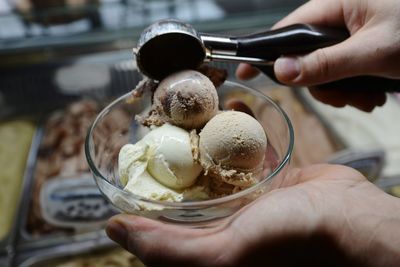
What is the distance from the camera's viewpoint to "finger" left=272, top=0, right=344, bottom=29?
1.35 m

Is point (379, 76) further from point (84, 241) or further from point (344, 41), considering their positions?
point (84, 241)

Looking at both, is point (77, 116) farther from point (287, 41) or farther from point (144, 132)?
point (287, 41)

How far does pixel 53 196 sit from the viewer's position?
1.59m

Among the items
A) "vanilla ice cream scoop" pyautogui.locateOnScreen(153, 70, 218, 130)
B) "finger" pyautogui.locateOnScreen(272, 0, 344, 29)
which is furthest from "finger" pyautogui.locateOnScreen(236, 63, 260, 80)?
"vanilla ice cream scoop" pyautogui.locateOnScreen(153, 70, 218, 130)

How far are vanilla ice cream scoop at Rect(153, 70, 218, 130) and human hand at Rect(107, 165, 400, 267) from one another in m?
0.22

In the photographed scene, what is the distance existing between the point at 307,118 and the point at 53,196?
1218mm

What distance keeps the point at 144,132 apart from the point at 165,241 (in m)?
0.32

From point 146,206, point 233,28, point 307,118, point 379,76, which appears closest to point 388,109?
point 307,118

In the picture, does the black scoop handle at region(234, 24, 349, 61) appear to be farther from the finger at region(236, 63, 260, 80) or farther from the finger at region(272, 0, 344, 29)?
the finger at region(236, 63, 260, 80)

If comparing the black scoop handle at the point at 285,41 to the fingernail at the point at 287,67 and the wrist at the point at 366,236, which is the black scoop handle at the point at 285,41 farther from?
the wrist at the point at 366,236

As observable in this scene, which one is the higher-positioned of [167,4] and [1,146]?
[167,4]

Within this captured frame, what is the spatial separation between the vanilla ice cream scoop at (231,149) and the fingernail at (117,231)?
0.22m

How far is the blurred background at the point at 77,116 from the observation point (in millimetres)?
1656

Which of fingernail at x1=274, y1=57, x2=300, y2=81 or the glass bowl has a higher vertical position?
fingernail at x1=274, y1=57, x2=300, y2=81
